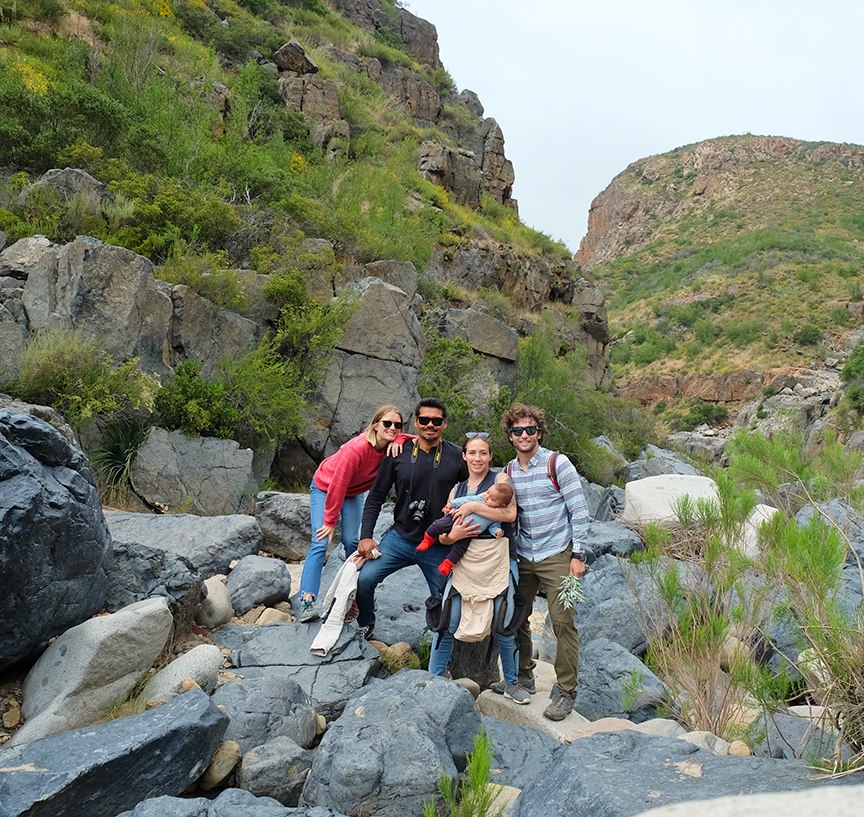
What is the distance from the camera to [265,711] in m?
3.36

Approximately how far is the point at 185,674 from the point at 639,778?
105 inches

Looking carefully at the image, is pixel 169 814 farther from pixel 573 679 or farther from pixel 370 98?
pixel 370 98

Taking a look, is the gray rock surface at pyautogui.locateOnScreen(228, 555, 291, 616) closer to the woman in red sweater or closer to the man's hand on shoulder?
the woman in red sweater

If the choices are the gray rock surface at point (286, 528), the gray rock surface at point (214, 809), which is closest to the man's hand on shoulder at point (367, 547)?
the gray rock surface at point (214, 809)

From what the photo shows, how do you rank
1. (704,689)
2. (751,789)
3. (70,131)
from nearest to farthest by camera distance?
(751,789), (704,689), (70,131)

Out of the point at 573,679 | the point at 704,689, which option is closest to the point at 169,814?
the point at 573,679

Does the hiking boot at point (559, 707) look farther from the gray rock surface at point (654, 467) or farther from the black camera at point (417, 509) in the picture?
the gray rock surface at point (654, 467)

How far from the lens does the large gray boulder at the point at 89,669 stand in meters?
3.16

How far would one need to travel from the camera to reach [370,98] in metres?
25.8

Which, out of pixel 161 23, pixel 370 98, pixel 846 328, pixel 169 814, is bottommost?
pixel 169 814

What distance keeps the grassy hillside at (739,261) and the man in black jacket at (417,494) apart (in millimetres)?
39557

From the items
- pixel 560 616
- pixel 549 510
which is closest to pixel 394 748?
pixel 560 616

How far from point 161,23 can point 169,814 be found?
22468 millimetres

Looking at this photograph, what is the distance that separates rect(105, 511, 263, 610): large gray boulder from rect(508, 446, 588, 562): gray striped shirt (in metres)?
2.56
